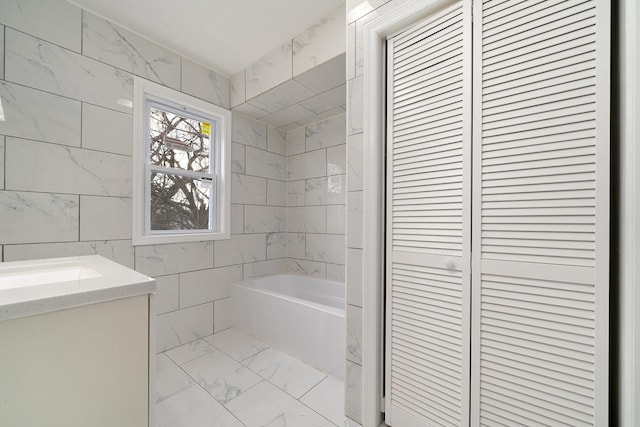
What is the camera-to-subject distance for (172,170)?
87.2 inches

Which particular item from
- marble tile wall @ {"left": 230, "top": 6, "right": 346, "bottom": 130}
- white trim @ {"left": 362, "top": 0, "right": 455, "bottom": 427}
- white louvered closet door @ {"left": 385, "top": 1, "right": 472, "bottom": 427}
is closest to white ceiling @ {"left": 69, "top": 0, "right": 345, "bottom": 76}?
marble tile wall @ {"left": 230, "top": 6, "right": 346, "bottom": 130}

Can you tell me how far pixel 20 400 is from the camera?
0.58m

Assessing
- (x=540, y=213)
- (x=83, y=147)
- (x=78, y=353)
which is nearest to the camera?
(x=78, y=353)

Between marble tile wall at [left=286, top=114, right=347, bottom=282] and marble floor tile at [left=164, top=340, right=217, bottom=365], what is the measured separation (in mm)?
1203

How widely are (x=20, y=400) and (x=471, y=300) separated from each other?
54.1 inches

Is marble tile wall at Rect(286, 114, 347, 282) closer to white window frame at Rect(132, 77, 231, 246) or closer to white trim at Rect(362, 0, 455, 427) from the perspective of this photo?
white window frame at Rect(132, 77, 231, 246)

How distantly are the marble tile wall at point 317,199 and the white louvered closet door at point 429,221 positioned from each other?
1.43 metres

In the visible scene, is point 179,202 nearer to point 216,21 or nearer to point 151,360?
point 216,21

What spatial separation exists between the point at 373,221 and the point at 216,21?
181 centimetres

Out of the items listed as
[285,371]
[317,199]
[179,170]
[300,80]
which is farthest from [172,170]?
[285,371]

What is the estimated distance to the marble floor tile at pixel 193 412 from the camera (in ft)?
4.45

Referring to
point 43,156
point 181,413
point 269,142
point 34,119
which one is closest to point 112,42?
point 34,119

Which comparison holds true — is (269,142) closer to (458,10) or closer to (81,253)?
→ (81,253)

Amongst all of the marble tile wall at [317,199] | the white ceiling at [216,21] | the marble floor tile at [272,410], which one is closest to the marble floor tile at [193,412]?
the marble floor tile at [272,410]
